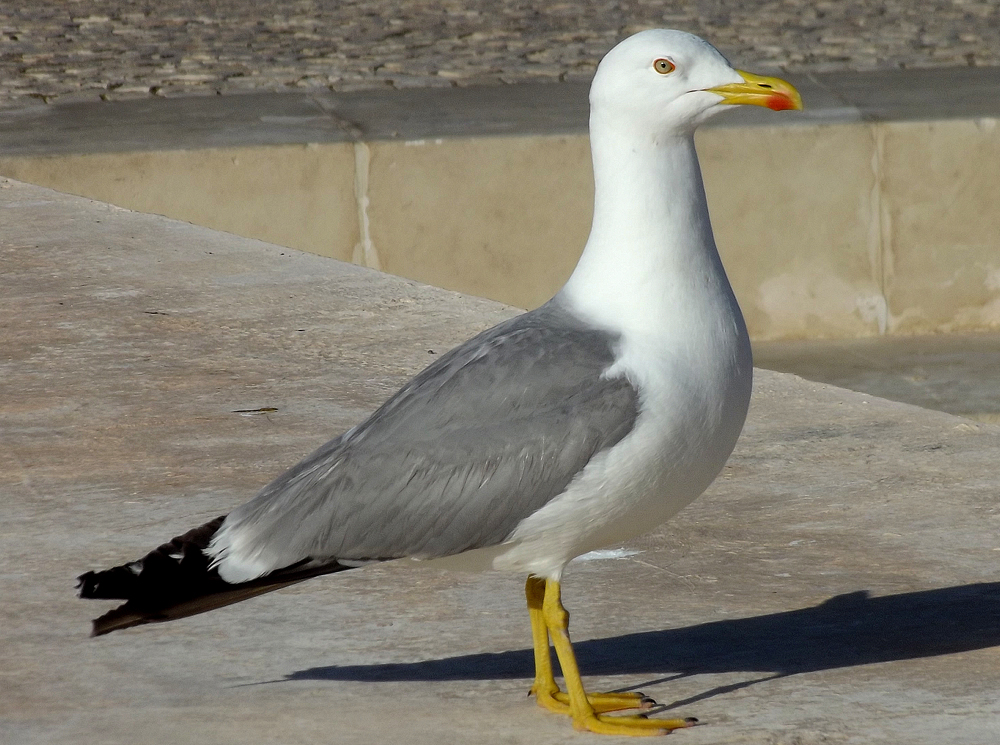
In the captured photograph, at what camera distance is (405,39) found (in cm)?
1171

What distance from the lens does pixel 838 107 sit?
9117 mm

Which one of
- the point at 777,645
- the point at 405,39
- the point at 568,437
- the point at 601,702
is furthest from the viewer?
the point at 405,39

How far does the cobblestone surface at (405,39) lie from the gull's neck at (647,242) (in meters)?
6.88

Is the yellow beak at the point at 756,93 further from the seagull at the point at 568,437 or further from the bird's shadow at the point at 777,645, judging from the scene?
the bird's shadow at the point at 777,645

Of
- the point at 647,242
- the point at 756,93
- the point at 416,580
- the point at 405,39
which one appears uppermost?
the point at 756,93

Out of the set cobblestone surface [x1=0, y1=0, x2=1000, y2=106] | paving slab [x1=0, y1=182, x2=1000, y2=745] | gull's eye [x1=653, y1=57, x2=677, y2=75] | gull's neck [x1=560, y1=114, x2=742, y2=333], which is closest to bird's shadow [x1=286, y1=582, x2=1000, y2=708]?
paving slab [x1=0, y1=182, x2=1000, y2=745]

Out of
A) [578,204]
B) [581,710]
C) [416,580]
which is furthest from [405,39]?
[581,710]

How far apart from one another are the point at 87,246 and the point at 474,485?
438 cm

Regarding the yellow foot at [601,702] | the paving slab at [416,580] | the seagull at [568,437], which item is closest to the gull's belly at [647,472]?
the seagull at [568,437]

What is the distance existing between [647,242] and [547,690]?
94 centimetres

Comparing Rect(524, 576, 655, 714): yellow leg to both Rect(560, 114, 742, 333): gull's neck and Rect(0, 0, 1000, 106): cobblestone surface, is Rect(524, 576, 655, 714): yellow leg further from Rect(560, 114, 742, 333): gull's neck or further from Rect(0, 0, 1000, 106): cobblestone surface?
Rect(0, 0, 1000, 106): cobblestone surface

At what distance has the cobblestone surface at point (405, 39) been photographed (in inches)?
413

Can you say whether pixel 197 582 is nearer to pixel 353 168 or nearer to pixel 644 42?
pixel 644 42

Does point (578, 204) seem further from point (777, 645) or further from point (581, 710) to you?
point (581, 710)
